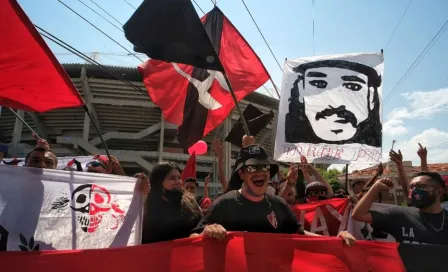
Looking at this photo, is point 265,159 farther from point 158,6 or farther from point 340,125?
point 340,125

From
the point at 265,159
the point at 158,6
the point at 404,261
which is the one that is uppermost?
the point at 158,6

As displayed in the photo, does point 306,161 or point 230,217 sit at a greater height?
point 306,161

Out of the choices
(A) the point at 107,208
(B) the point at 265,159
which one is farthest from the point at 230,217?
(A) the point at 107,208

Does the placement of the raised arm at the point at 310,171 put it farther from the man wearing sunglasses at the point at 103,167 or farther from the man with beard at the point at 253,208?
the man wearing sunglasses at the point at 103,167

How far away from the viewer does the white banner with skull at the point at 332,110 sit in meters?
5.17

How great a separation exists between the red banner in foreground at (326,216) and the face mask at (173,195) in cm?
165

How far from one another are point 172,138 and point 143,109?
2934 millimetres

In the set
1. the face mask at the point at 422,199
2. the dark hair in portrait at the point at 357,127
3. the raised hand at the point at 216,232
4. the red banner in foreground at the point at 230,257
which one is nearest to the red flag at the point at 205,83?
the dark hair in portrait at the point at 357,127

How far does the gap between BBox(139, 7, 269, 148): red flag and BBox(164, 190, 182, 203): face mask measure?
1.69 metres

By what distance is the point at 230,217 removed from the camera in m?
2.40

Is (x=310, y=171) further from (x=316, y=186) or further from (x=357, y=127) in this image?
(x=357, y=127)

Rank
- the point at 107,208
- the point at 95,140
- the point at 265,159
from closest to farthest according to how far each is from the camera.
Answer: the point at 265,159
the point at 107,208
the point at 95,140

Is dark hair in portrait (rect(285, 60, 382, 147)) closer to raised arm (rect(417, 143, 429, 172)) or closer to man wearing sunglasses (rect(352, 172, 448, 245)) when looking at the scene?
raised arm (rect(417, 143, 429, 172))

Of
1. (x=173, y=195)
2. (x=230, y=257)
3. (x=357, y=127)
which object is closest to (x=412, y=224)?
(x=230, y=257)
